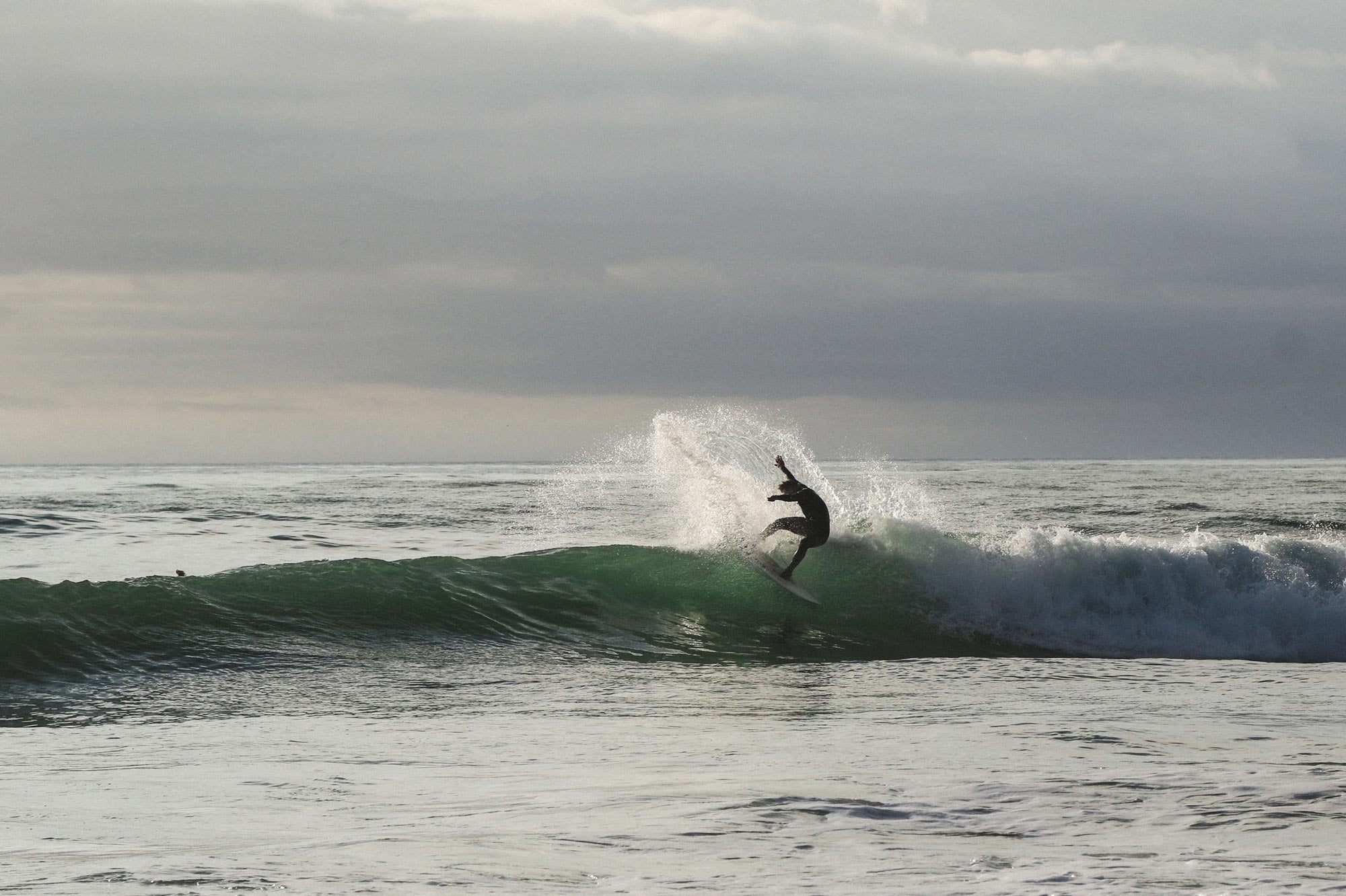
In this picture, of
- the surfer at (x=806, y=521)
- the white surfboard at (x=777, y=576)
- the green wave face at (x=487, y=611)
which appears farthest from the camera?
the white surfboard at (x=777, y=576)

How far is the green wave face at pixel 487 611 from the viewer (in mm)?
13617

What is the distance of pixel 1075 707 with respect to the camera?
10211 millimetres

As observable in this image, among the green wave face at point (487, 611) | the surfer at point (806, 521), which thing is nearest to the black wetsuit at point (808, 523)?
the surfer at point (806, 521)

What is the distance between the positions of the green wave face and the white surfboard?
0.57 ft

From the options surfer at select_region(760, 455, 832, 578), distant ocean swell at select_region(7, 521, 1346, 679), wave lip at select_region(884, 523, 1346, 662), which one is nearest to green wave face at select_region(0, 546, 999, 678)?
distant ocean swell at select_region(7, 521, 1346, 679)

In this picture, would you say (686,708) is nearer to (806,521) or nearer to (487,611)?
(487,611)

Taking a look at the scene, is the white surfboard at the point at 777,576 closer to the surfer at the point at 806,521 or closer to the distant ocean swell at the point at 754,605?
the distant ocean swell at the point at 754,605

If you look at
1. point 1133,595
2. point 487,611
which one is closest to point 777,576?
point 487,611

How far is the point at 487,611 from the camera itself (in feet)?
54.0

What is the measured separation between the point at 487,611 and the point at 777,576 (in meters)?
4.57

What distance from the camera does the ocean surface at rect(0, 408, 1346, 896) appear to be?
18.5 ft

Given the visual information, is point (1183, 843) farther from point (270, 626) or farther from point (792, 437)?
point (792, 437)

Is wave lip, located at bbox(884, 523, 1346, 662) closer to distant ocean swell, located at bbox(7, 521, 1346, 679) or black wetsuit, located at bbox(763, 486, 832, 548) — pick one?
distant ocean swell, located at bbox(7, 521, 1346, 679)

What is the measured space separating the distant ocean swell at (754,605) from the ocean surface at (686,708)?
7 cm
